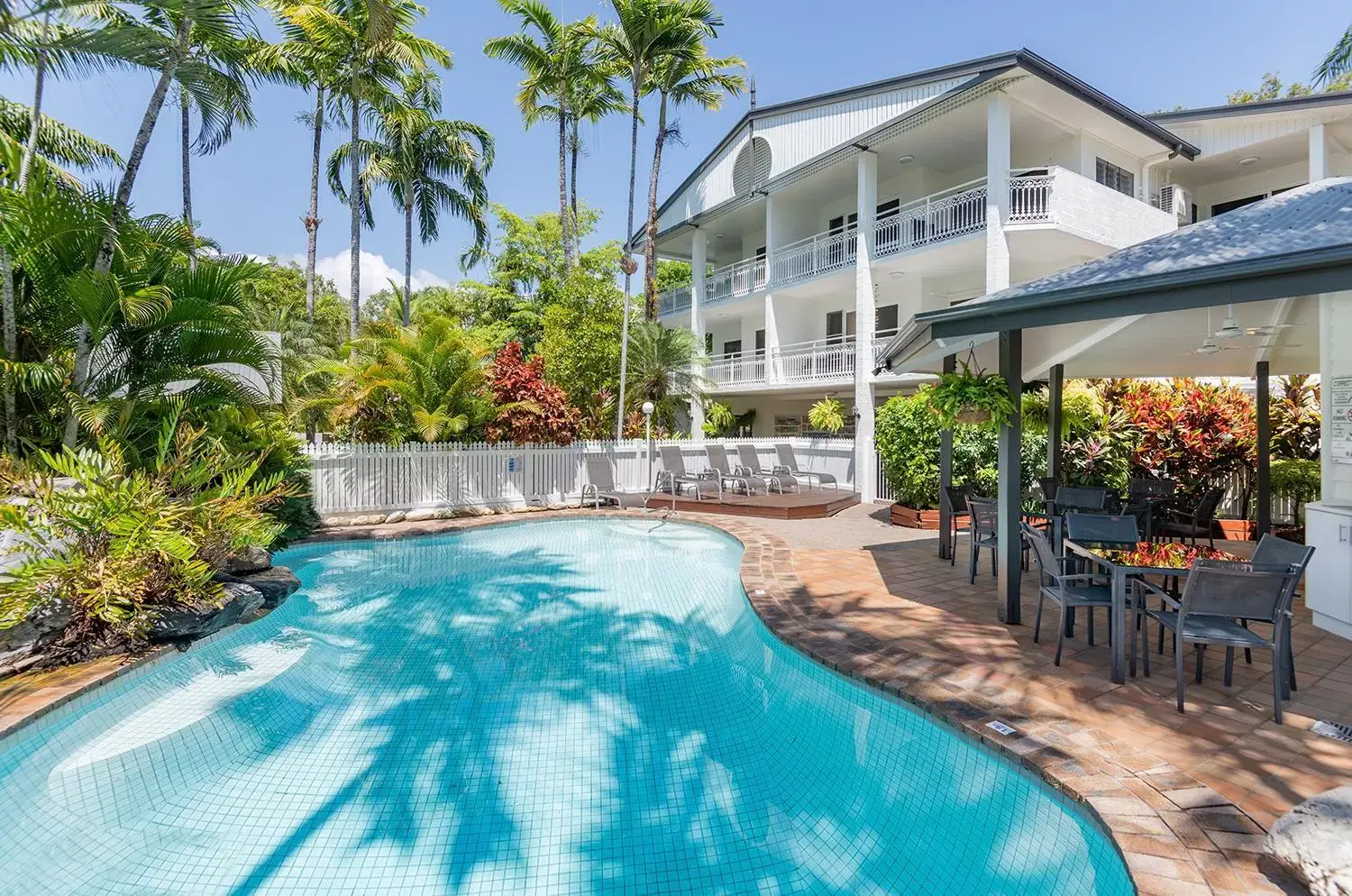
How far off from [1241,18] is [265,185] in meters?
35.1

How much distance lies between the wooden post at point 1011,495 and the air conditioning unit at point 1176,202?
14.3 metres

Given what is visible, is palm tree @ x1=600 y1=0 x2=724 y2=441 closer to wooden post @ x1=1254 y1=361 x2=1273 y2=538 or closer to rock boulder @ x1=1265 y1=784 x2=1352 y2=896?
wooden post @ x1=1254 y1=361 x2=1273 y2=538

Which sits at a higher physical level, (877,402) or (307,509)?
(877,402)

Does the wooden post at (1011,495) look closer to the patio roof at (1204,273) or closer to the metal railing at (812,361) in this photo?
the patio roof at (1204,273)

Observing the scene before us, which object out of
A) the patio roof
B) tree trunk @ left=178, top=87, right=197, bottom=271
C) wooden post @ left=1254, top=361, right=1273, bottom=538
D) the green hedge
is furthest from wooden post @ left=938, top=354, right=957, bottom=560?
tree trunk @ left=178, top=87, right=197, bottom=271

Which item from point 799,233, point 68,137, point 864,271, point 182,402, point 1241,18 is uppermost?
point 1241,18

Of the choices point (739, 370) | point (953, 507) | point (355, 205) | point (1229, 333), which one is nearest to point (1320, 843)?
point (1229, 333)

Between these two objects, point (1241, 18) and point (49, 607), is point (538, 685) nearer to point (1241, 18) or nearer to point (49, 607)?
point (49, 607)

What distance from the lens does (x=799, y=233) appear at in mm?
20406

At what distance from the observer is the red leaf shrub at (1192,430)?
418 inches

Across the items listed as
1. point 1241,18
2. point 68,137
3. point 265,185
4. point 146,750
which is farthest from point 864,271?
point 265,185

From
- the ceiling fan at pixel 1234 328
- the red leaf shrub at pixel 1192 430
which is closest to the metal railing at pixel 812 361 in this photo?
the red leaf shrub at pixel 1192 430

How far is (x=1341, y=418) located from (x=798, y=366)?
12922 millimetres

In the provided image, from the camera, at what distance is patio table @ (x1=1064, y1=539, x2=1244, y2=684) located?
435 cm
